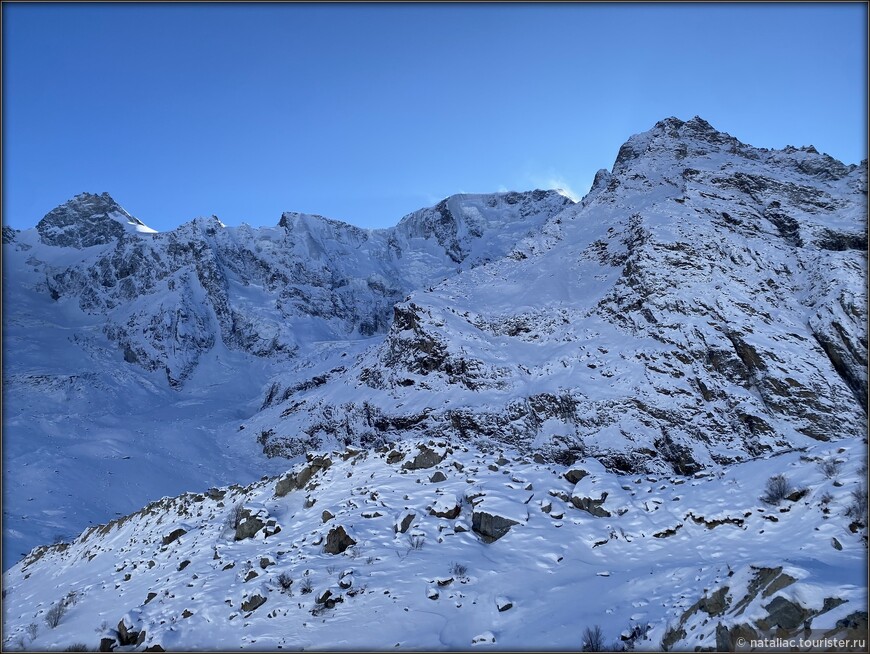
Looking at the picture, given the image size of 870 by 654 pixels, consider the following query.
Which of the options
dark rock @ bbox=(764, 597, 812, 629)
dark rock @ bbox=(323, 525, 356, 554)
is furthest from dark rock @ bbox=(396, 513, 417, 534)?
dark rock @ bbox=(764, 597, 812, 629)

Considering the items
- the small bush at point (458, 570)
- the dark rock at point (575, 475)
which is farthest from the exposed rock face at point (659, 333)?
the small bush at point (458, 570)

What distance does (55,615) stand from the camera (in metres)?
16.9

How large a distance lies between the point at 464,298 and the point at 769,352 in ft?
102

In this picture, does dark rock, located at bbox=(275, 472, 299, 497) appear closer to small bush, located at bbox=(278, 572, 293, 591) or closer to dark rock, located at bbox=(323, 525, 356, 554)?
dark rock, located at bbox=(323, 525, 356, 554)

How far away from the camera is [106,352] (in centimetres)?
9862

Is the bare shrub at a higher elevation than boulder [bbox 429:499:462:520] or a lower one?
lower

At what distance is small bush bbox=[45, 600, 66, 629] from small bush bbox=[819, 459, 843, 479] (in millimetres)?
22421

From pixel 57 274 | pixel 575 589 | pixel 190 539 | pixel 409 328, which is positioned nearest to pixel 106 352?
pixel 57 274

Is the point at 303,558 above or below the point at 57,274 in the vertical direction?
below

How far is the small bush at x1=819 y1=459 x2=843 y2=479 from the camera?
13523mm

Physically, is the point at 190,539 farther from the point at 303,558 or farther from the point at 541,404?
the point at 541,404

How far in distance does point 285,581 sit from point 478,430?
3189 cm

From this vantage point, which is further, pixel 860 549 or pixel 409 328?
pixel 409 328

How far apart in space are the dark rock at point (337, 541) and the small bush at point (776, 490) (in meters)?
11.5
